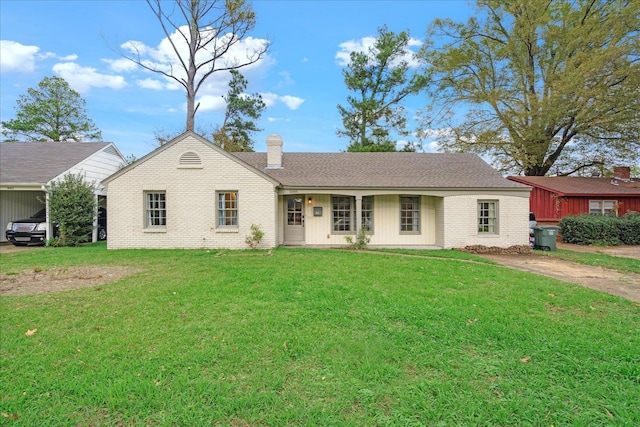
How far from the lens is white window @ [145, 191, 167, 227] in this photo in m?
12.4

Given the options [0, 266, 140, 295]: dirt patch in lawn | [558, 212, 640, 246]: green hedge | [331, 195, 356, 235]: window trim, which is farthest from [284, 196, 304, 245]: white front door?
[558, 212, 640, 246]: green hedge

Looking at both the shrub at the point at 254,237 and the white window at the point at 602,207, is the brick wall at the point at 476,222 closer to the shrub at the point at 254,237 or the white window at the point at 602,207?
the shrub at the point at 254,237

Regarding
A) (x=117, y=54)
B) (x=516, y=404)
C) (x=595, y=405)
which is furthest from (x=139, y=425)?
(x=117, y=54)

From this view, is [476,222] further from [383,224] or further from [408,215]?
[383,224]

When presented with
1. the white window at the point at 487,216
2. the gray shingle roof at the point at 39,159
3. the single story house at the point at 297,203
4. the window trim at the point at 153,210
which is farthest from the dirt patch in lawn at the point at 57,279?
the white window at the point at 487,216

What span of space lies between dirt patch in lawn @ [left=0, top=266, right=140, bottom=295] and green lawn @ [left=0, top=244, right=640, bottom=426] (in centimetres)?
64

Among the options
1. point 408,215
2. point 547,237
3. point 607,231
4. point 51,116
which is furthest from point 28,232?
point 607,231

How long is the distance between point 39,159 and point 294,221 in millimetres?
13848

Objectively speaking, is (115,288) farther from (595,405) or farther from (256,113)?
(256,113)

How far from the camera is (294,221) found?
14.0 metres

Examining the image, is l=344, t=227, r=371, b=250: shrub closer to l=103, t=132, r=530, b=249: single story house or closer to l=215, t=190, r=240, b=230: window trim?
l=103, t=132, r=530, b=249: single story house

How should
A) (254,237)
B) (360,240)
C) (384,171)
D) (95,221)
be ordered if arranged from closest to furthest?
(254,237) → (360,240) → (384,171) → (95,221)

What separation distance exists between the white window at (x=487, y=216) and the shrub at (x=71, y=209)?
55.3 ft

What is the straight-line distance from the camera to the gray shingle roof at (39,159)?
14.1 m
